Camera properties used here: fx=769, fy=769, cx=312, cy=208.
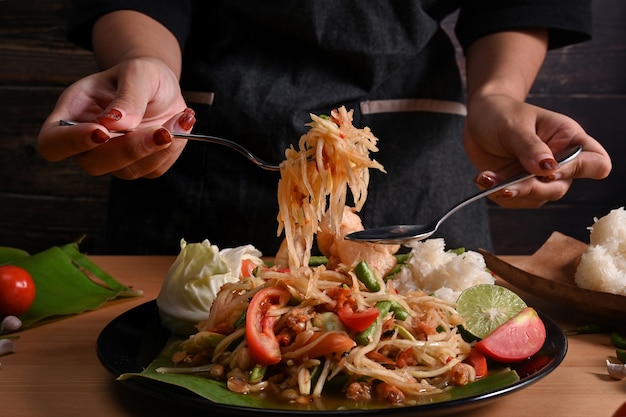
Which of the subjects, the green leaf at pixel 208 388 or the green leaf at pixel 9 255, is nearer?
the green leaf at pixel 208 388

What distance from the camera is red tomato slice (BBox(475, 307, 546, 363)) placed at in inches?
61.3

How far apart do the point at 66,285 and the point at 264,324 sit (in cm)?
84

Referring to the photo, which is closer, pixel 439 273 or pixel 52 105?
pixel 439 273

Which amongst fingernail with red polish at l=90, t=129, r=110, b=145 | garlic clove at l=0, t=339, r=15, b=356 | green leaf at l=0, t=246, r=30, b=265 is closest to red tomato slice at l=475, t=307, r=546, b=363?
fingernail with red polish at l=90, t=129, r=110, b=145

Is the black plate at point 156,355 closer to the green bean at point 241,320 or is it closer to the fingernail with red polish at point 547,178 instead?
the green bean at point 241,320

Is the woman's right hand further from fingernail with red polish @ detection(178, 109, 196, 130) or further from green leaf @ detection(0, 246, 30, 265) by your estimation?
green leaf @ detection(0, 246, 30, 265)

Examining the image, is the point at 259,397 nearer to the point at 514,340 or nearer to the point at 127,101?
the point at 514,340

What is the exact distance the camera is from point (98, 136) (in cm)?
171

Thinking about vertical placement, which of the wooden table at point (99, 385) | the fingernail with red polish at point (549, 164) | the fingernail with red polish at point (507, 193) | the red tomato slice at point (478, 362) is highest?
the fingernail with red polish at point (549, 164)

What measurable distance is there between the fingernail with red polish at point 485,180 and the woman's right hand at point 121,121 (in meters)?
0.72

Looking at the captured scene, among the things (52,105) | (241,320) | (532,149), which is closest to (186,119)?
(241,320)

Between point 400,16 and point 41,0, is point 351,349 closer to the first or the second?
point 400,16

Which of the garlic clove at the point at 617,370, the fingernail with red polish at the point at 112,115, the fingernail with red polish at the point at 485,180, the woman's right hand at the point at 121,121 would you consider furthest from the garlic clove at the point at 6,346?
the garlic clove at the point at 617,370

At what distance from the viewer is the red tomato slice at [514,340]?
1.56m
